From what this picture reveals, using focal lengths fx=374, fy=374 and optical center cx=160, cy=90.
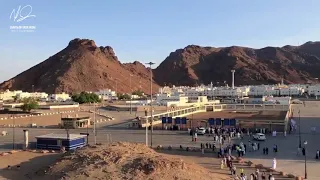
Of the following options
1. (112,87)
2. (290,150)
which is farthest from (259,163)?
(112,87)

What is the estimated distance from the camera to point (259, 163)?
23.5 meters

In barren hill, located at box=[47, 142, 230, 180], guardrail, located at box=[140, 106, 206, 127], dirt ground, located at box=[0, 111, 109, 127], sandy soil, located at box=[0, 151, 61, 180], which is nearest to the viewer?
barren hill, located at box=[47, 142, 230, 180]

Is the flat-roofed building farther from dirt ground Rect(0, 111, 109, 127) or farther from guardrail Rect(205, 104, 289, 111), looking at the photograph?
guardrail Rect(205, 104, 289, 111)

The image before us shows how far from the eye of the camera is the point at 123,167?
18.5m

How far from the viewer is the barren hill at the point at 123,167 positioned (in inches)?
697

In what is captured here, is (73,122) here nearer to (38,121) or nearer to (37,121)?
(38,121)

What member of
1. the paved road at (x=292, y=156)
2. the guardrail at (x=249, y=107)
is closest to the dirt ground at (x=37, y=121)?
the guardrail at (x=249, y=107)

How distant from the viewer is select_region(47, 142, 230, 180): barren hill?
17703 mm

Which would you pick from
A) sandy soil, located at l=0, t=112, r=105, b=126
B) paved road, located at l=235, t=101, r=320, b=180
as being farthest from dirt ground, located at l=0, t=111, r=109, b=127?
paved road, located at l=235, t=101, r=320, b=180

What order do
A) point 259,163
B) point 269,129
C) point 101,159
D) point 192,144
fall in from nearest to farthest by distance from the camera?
point 101,159, point 259,163, point 192,144, point 269,129

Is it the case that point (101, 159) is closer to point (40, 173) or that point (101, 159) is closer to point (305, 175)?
point (40, 173)

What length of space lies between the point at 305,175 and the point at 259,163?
160 inches

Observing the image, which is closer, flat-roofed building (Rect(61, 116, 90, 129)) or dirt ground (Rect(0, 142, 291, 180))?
dirt ground (Rect(0, 142, 291, 180))

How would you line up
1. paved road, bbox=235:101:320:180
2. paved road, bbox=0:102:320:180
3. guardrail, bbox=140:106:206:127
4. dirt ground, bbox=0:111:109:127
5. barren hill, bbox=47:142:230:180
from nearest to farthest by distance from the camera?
barren hill, bbox=47:142:230:180 < paved road, bbox=235:101:320:180 < paved road, bbox=0:102:320:180 < guardrail, bbox=140:106:206:127 < dirt ground, bbox=0:111:109:127
